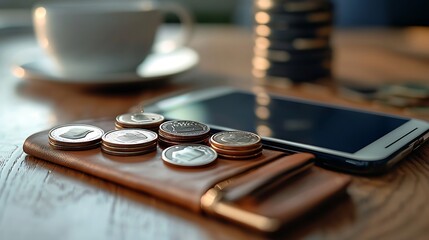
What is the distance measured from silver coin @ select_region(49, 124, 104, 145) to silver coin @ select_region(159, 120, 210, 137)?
0.16 feet

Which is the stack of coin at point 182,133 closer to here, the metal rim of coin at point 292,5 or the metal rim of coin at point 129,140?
the metal rim of coin at point 129,140

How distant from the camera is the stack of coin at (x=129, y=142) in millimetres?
377

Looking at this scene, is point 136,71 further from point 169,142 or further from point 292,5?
point 169,142

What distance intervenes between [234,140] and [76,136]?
119mm

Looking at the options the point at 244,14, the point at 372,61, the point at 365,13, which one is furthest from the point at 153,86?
the point at 244,14

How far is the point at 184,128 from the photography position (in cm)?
41

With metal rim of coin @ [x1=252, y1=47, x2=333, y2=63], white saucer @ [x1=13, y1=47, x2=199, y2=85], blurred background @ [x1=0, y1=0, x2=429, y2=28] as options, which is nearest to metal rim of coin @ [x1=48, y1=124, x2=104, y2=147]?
white saucer @ [x1=13, y1=47, x2=199, y2=85]

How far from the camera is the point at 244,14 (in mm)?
1682

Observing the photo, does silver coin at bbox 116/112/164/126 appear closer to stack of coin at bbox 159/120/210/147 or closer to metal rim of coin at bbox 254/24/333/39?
stack of coin at bbox 159/120/210/147

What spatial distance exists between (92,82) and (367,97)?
0.31m

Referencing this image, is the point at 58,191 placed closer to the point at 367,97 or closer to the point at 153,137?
the point at 153,137

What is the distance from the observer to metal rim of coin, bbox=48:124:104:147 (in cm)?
39

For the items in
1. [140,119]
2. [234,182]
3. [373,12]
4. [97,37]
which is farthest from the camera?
[373,12]

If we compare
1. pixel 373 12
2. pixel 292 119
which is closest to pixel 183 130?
pixel 292 119
